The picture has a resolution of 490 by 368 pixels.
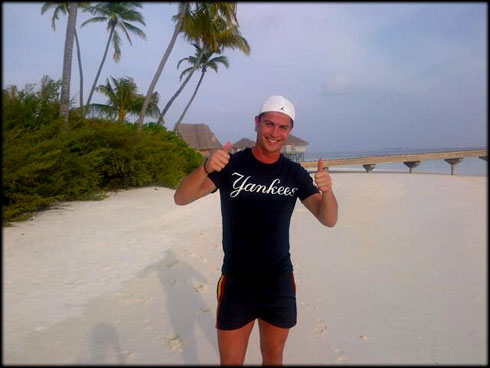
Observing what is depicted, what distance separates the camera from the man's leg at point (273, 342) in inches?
77.3

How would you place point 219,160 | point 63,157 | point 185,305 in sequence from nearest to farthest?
point 219,160 → point 185,305 → point 63,157

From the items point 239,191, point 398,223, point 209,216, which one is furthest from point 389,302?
point 209,216

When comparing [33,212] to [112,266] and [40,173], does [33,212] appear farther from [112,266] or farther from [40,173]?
Answer: [112,266]

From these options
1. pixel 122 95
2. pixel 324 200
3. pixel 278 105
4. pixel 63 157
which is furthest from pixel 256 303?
pixel 122 95

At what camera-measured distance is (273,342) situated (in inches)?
77.4

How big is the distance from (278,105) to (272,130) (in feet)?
0.49

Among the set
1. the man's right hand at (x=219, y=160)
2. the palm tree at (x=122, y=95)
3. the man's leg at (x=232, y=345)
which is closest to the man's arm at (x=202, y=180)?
the man's right hand at (x=219, y=160)

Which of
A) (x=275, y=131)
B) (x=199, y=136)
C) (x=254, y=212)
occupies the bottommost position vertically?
(x=254, y=212)

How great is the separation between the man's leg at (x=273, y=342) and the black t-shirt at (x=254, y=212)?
13.7 inches

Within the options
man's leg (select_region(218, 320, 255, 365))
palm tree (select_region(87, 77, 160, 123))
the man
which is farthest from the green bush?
palm tree (select_region(87, 77, 160, 123))

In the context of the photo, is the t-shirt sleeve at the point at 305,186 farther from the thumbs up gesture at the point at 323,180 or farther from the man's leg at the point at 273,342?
the man's leg at the point at 273,342

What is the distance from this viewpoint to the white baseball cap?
193 cm

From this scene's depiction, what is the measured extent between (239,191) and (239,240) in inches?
11.9

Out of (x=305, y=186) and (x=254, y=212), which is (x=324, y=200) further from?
(x=254, y=212)
